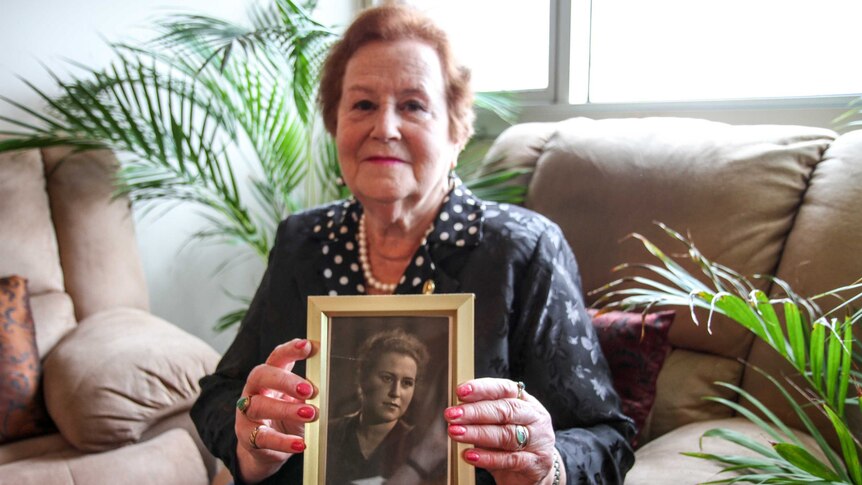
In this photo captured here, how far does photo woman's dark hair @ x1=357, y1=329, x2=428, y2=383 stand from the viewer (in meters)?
0.94

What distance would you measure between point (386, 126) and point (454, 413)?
559mm

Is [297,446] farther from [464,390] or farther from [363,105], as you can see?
[363,105]

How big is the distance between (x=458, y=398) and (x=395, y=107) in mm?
581

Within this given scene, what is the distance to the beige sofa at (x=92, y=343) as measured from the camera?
1.63m

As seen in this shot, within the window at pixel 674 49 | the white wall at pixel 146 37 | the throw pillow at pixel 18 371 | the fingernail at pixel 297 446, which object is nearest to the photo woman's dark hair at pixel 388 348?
the fingernail at pixel 297 446

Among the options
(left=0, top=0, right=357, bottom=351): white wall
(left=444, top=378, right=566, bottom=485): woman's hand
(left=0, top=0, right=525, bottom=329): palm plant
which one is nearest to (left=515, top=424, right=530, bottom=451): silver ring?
(left=444, top=378, right=566, bottom=485): woman's hand

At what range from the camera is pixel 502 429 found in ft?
3.01

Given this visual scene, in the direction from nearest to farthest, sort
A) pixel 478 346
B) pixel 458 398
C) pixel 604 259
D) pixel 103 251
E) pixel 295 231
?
1. pixel 458 398
2. pixel 478 346
3. pixel 295 231
4. pixel 604 259
5. pixel 103 251

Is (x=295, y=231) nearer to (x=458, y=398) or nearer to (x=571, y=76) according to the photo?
(x=458, y=398)

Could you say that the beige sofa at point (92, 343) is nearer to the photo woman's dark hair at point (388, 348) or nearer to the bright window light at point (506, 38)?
the photo woman's dark hair at point (388, 348)

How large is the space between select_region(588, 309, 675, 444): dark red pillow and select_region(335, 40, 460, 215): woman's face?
386 millimetres

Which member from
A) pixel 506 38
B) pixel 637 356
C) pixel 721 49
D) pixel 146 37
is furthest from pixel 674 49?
pixel 146 37

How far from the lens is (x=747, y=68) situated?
2.22m

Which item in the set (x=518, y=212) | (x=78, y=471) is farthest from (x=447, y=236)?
(x=78, y=471)
